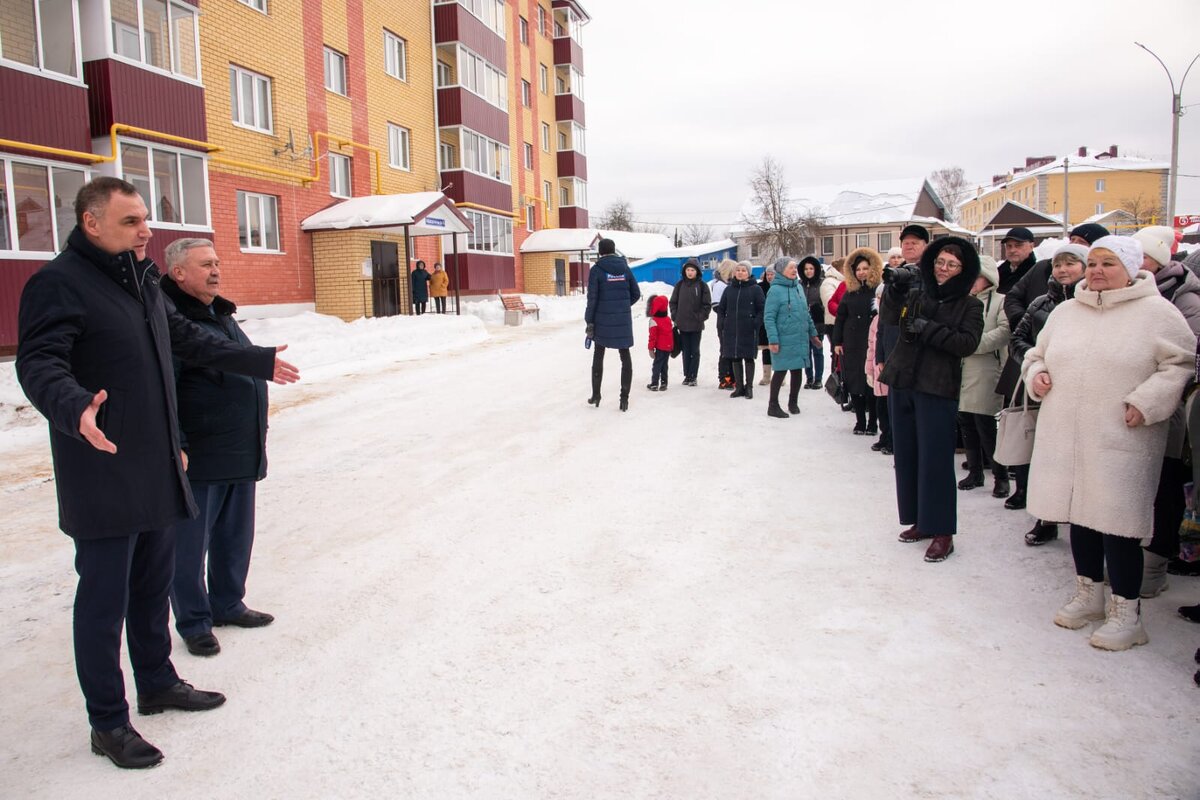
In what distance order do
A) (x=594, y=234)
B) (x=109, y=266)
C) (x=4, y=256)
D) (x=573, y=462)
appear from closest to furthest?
1. (x=109, y=266)
2. (x=573, y=462)
3. (x=4, y=256)
4. (x=594, y=234)

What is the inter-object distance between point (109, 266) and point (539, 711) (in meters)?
2.22

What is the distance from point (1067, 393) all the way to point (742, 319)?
657 centimetres

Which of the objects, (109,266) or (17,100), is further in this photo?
(17,100)

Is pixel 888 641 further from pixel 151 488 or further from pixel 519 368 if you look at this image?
pixel 519 368

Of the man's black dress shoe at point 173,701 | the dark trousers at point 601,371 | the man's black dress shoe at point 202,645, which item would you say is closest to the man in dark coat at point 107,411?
the man's black dress shoe at point 173,701

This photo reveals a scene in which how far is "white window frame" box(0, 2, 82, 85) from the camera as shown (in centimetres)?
1227

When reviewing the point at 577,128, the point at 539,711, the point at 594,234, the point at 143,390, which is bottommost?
the point at 539,711

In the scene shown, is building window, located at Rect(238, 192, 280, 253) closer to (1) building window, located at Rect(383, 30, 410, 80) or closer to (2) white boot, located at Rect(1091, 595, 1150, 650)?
(1) building window, located at Rect(383, 30, 410, 80)

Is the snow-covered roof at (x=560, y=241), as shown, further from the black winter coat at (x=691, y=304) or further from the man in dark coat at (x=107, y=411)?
the man in dark coat at (x=107, y=411)

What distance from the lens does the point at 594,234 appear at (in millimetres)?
34406

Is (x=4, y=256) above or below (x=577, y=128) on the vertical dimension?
below

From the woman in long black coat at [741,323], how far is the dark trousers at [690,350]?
0.74m

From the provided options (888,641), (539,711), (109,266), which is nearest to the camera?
(109,266)

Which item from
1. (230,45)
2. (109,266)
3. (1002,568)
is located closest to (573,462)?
(1002,568)
